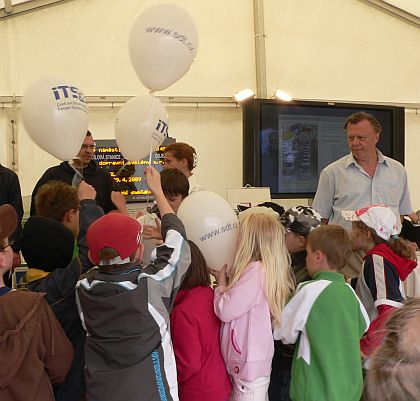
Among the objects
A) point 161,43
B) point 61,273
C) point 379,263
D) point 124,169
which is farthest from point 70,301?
point 124,169

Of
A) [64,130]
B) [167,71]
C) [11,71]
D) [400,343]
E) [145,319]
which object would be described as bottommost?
[145,319]

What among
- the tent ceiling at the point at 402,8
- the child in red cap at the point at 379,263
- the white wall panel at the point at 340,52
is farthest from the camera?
the tent ceiling at the point at 402,8

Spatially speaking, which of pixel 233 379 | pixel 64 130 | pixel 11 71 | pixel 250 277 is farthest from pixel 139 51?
pixel 11 71

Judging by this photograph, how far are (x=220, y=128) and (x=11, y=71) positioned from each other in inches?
78.3

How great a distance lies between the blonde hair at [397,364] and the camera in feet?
2.57

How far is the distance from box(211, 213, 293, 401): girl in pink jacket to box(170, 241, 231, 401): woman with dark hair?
0.04 m

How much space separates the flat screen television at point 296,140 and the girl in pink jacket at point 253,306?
297 cm

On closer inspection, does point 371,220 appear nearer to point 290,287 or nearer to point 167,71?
point 290,287

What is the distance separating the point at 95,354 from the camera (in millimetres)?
1630

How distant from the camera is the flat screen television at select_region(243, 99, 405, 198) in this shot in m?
4.88

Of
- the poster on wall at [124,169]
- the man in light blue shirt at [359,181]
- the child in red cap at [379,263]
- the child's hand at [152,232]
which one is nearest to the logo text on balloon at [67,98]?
the child's hand at [152,232]

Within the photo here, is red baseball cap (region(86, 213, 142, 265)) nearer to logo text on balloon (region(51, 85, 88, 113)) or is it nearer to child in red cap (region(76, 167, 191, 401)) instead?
child in red cap (region(76, 167, 191, 401))

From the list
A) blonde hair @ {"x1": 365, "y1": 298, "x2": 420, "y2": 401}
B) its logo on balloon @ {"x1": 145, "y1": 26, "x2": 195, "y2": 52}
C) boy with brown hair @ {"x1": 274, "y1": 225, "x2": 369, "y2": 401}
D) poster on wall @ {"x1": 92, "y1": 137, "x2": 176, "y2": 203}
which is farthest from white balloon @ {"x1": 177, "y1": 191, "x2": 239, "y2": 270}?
poster on wall @ {"x1": 92, "y1": 137, "x2": 176, "y2": 203}

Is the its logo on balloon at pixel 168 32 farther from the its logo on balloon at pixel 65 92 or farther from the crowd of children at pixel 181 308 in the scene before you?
the crowd of children at pixel 181 308
